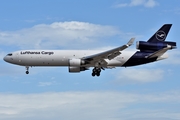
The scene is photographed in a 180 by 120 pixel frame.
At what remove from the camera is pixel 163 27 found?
296 feet

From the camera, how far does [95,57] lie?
278 feet

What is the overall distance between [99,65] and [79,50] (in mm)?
4190

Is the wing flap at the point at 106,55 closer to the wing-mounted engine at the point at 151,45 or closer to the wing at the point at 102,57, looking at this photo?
the wing at the point at 102,57

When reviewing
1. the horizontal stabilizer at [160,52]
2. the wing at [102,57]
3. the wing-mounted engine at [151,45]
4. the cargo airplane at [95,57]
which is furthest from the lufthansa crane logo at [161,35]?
the wing at [102,57]

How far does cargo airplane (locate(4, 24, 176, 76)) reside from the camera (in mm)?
85125

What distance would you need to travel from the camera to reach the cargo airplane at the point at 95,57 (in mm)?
85125

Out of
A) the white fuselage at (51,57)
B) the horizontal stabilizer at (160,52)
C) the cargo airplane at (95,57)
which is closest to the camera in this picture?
the horizontal stabilizer at (160,52)

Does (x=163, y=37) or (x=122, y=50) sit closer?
(x=122, y=50)

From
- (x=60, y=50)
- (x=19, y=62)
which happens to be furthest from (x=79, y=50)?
(x=19, y=62)

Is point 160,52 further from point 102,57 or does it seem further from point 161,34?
point 102,57

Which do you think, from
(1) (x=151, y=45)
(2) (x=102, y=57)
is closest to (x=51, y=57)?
(2) (x=102, y=57)

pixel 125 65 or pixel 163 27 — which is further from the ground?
pixel 163 27

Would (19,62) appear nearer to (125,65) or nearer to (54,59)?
(54,59)

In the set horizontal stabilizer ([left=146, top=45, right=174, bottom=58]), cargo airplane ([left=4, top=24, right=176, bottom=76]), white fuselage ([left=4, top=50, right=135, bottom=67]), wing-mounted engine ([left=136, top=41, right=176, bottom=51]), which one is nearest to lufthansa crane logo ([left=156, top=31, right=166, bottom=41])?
cargo airplane ([left=4, top=24, right=176, bottom=76])
